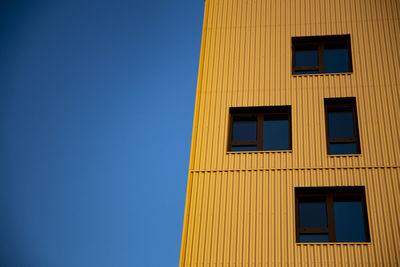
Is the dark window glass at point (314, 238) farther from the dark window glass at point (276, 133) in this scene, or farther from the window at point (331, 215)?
the dark window glass at point (276, 133)

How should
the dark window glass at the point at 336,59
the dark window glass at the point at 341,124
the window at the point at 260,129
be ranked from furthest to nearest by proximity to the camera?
the dark window glass at the point at 336,59, the window at the point at 260,129, the dark window glass at the point at 341,124

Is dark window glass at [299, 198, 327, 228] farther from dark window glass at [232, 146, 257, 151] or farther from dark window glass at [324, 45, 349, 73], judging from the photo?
dark window glass at [324, 45, 349, 73]

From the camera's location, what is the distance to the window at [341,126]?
18.2 metres

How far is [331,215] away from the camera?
1694cm

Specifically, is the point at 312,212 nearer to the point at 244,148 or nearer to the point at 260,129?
the point at 244,148

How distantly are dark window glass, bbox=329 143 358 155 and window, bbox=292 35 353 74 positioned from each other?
3.51 meters

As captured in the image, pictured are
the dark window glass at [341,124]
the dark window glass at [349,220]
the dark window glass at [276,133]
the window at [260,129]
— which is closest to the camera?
the dark window glass at [349,220]

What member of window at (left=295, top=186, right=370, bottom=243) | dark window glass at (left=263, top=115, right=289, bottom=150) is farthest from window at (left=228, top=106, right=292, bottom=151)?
window at (left=295, top=186, right=370, bottom=243)

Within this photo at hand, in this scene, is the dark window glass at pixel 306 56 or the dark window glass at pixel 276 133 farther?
the dark window glass at pixel 306 56

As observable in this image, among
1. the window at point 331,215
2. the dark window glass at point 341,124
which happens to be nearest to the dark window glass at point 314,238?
the window at point 331,215

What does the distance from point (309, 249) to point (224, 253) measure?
9.38ft

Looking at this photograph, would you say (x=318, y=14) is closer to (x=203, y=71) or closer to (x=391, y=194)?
(x=203, y=71)

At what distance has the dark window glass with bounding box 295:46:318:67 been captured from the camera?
20594 millimetres

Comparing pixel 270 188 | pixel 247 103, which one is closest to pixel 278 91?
pixel 247 103
